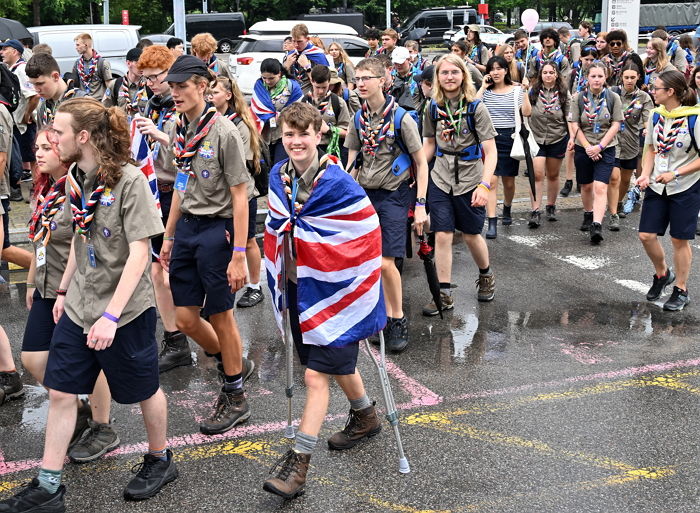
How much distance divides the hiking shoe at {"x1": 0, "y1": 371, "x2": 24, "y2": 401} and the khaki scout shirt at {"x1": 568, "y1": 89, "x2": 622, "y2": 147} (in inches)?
271

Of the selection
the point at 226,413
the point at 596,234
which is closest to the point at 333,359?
the point at 226,413

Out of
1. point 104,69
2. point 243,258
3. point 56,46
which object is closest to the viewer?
point 243,258

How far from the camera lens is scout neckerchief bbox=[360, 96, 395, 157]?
675 cm

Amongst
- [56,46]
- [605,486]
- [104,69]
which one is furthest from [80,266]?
[56,46]

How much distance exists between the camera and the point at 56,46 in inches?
870

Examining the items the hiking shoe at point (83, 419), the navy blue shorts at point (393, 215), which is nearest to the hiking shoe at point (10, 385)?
the hiking shoe at point (83, 419)

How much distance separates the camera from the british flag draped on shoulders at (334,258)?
4574 mm

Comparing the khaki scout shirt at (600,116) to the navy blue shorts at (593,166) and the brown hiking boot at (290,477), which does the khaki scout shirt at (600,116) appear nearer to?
the navy blue shorts at (593,166)

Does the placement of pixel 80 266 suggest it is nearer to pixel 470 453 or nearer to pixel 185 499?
pixel 185 499

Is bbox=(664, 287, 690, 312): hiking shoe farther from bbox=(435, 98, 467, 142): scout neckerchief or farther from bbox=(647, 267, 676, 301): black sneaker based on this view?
bbox=(435, 98, 467, 142): scout neckerchief

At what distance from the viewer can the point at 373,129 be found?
A: 269 inches

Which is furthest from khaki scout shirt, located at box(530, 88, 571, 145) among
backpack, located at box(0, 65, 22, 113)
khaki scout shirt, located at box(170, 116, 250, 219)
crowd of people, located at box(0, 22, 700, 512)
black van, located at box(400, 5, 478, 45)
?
black van, located at box(400, 5, 478, 45)

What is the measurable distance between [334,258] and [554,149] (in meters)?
7.04

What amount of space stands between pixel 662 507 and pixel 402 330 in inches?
108
